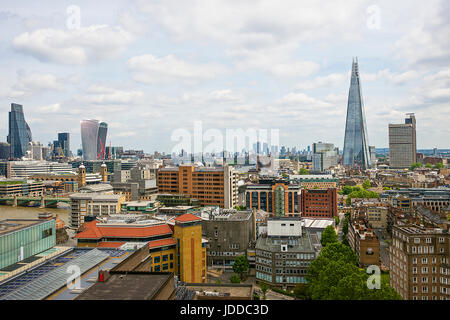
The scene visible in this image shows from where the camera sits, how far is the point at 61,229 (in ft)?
45.7

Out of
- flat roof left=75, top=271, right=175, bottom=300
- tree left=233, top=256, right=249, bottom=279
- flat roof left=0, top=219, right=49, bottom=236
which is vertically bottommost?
tree left=233, top=256, right=249, bottom=279

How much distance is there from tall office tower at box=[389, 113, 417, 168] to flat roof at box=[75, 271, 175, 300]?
43.9m

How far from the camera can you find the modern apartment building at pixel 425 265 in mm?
6930

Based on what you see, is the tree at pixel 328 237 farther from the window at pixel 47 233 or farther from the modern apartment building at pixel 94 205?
the modern apartment building at pixel 94 205

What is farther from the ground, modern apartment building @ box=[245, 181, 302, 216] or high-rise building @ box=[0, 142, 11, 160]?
high-rise building @ box=[0, 142, 11, 160]

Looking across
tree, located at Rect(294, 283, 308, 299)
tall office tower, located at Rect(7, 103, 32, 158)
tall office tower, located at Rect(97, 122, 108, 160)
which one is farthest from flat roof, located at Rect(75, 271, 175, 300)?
tall office tower, located at Rect(7, 103, 32, 158)

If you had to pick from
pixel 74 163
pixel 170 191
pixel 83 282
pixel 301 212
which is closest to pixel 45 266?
pixel 83 282

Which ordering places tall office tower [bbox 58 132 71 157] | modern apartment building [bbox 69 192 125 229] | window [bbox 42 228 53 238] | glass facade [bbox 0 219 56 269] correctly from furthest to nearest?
1. tall office tower [bbox 58 132 71 157]
2. modern apartment building [bbox 69 192 125 229]
3. window [bbox 42 228 53 238]
4. glass facade [bbox 0 219 56 269]

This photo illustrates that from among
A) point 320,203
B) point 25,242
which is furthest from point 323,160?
point 25,242

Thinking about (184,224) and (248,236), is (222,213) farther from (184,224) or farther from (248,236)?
(184,224)

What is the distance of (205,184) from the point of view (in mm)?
18016

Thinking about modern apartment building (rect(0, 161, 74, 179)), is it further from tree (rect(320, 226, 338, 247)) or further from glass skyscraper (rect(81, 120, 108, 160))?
tree (rect(320, 226, 338, 247))

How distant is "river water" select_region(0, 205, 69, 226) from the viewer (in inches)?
808
